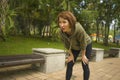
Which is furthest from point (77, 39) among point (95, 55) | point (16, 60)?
point (95, 55)

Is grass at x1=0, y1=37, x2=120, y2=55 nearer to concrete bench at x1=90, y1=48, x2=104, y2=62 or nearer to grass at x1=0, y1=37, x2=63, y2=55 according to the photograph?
grass at x1=0, y1=37, x2=63, y2=55

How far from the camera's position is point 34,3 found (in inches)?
533

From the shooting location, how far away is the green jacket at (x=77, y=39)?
2.76 m

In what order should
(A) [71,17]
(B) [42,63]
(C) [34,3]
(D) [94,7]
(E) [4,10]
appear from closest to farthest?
(A) [71,17] → (B) [42,63] → (E) [4,10] → (C) [34,3] → (D) [94,7]

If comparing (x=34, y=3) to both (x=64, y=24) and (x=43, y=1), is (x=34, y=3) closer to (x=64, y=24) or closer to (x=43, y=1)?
(x=43, y=1)

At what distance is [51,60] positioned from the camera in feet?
16.6

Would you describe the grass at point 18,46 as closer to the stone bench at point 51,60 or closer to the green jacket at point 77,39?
the stone bench at point 51,60

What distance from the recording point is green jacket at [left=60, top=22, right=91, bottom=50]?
2758mm

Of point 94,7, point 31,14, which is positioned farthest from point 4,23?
point 94,7

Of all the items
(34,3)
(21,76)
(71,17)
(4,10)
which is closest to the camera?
(71,17)

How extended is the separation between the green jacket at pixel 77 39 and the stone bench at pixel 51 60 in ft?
6.49

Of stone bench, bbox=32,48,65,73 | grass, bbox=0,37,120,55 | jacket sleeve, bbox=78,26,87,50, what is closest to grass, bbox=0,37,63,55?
grass, bbox=0,37,120,55

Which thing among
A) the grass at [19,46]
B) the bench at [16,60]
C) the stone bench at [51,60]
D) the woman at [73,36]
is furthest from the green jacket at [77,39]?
the grass at [19,46]

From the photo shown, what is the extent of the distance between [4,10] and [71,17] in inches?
270
